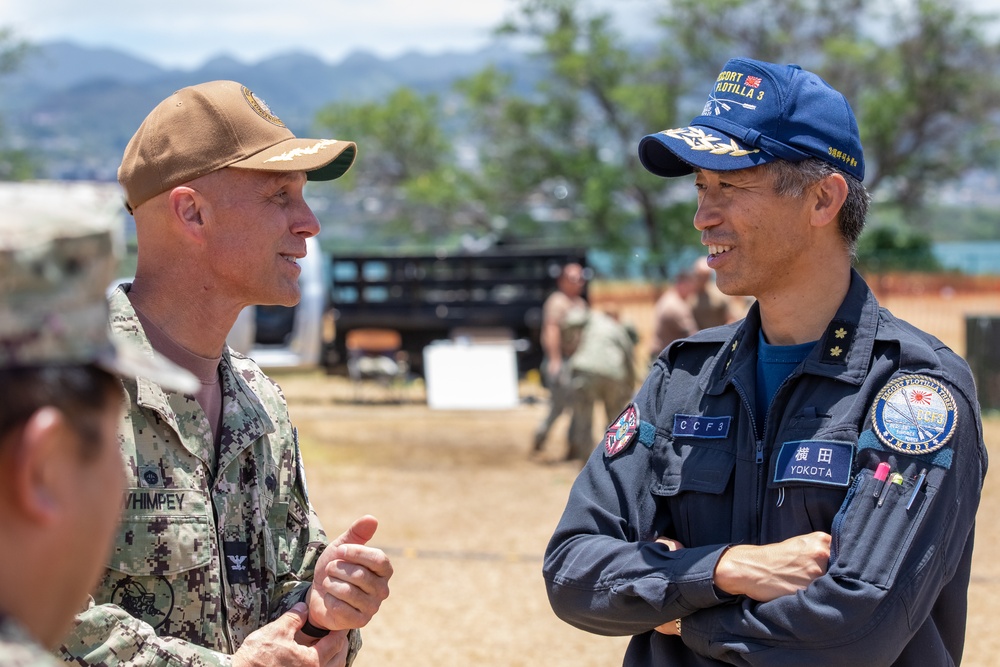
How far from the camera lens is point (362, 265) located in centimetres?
1727

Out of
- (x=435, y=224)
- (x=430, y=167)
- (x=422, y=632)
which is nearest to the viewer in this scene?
(x=422, y=632)

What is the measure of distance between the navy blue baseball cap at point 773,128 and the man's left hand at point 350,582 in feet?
3.51

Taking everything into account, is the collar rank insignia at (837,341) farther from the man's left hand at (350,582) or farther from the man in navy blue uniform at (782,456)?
the man's left hand at (350,582)

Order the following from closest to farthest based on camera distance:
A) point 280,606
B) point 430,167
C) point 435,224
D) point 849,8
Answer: point 280,606
point 849,8
point 435,224
point 430,167

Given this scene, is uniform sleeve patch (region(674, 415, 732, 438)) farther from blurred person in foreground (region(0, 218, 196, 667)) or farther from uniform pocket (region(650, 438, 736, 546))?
blurred person in foreground (region(0, 218, 196, 667))

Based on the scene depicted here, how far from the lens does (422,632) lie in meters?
6.39

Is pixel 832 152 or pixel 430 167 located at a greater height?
pixel 832 152

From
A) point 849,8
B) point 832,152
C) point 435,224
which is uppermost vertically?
point 849,8

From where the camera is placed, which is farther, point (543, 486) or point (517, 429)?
point (517, 429)

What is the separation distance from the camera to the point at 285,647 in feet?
7.07

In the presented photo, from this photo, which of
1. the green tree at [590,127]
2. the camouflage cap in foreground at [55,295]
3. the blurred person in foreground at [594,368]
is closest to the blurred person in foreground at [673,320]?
the blurred person in foreground at [594,368]

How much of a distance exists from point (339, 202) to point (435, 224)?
4.26 m

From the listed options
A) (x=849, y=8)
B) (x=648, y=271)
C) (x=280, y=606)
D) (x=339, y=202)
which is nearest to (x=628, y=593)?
(x=280, y=606)

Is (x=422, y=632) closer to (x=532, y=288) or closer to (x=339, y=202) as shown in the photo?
(x=532, y=288)
